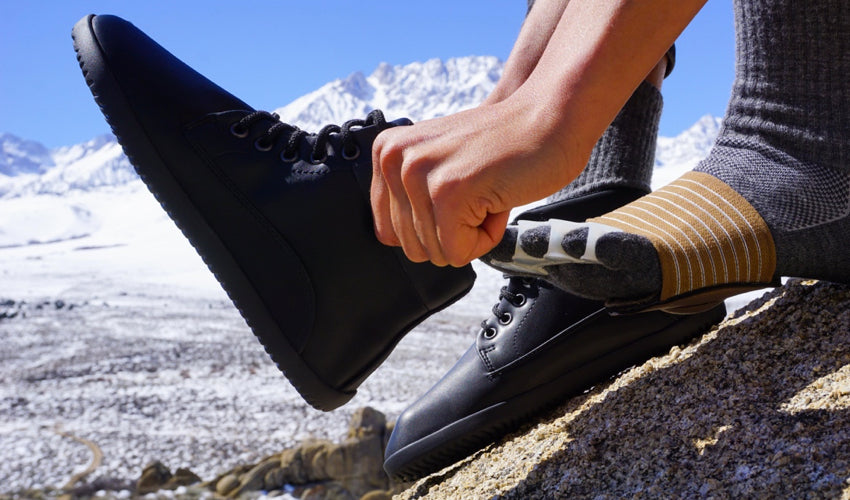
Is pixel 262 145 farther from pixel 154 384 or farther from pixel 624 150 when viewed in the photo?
pixel 154 384

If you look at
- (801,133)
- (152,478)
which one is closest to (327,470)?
(152,478)

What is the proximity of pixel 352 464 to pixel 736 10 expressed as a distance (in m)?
2.13

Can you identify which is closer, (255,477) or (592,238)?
(592,238)

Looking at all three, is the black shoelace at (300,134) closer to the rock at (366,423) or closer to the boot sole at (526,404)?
the boot sole at (526,404)

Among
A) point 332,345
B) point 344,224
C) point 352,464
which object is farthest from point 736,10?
point 352,464

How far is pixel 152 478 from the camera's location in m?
2.94

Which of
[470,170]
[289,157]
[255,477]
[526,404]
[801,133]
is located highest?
[289,157]

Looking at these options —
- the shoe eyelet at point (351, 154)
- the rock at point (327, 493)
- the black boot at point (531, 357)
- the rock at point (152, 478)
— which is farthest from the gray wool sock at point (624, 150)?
the rock at point (152, 478)

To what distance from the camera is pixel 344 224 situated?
0.87m

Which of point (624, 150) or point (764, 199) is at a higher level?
point (624, 150)

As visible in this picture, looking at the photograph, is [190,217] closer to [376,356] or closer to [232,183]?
[232,183]

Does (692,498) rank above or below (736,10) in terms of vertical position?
below

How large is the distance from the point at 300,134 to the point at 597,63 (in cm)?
47

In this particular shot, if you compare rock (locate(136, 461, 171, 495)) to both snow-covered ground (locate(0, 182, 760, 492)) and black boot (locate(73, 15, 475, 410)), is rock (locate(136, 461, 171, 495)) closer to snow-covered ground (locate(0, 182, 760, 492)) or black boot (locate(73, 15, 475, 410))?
snow-covered ground (locate(0, 182, 760, 492))
